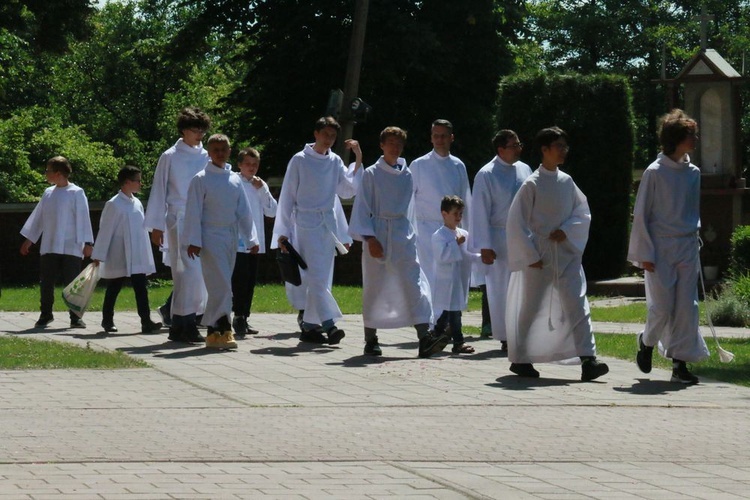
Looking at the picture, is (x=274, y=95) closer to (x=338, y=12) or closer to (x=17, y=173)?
(x=338, y=12)

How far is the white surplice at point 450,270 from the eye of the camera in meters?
12.9

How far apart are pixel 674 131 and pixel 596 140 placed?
13427 mm

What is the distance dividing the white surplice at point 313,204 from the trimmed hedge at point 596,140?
1086 centimetres

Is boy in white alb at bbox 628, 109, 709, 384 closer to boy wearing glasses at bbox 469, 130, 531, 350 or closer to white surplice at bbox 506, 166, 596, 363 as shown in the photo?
white surplice at bbox 506, 166, 596, 363

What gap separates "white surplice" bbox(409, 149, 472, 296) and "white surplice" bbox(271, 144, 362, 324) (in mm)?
567

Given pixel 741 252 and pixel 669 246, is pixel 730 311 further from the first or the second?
pixel 669 246

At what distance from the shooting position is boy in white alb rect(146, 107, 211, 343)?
13.2 metres

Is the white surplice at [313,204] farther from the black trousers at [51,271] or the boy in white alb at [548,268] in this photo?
the black trousers at [51,271]

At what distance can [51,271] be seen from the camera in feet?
50.3

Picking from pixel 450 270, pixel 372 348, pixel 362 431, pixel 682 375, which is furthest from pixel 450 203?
pixel 362 431

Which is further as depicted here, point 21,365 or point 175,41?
point 175,41

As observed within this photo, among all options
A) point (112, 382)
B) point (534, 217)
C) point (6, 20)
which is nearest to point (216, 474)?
point (112, 382)

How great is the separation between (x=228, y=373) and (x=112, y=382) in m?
0.99

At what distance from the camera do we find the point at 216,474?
6.65 metres
